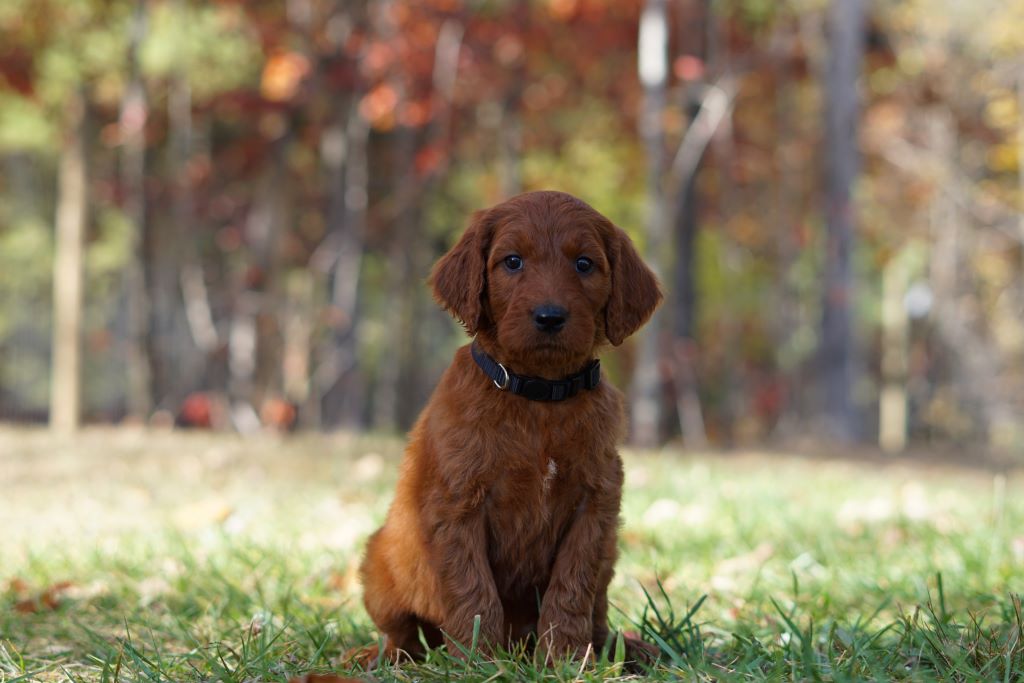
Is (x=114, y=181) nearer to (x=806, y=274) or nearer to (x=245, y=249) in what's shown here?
(x=245, y=249)

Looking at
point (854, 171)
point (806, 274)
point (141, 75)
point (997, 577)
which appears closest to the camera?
point (997, 577)

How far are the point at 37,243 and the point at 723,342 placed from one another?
49.7 ft

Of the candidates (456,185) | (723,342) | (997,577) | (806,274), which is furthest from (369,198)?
(997,577)

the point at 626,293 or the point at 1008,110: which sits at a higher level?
the point at 1008,110

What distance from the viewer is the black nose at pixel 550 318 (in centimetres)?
296

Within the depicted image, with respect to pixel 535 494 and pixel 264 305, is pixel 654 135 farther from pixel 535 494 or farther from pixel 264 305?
Result: pixel 535 494

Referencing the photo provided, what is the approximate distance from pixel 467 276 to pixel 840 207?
11.5 meters

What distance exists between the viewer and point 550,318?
9.73 ft

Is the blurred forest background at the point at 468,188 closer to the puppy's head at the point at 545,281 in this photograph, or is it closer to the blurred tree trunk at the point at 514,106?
the blurred tree trunk at the point at 514,106

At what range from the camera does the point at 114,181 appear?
1931 centimetres

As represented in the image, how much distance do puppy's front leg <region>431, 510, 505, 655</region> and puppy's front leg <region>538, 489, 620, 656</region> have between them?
16cm

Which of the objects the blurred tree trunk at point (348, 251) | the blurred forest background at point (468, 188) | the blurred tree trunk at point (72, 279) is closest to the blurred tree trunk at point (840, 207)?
the blurred forest background at point (468, 188)

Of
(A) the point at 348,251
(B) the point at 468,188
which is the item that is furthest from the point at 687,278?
(B) the point at 468,188

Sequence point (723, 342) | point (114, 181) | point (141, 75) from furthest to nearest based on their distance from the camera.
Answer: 1. point (723, 342)
2. point (114, 181)
3. point (141, 75)
